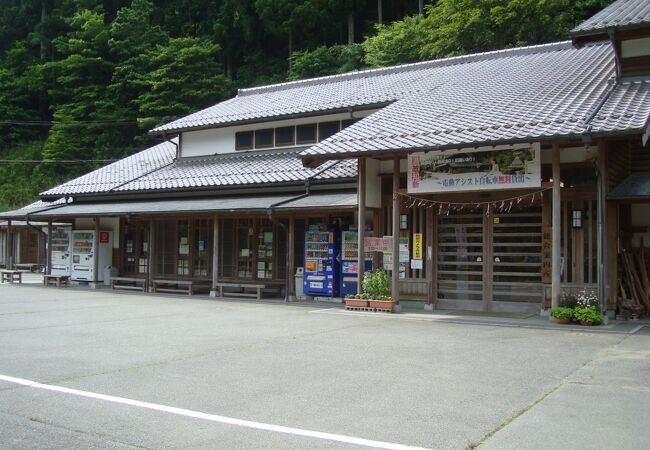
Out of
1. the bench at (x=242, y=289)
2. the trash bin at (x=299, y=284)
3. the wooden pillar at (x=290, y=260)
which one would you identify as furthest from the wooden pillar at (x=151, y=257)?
the wooden pillar at (x=290, y=260)

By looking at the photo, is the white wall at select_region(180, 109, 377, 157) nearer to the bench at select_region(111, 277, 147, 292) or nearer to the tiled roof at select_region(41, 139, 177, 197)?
the tiled roof at select_region(41, 139, 177, 197)

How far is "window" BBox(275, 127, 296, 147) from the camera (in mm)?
20359

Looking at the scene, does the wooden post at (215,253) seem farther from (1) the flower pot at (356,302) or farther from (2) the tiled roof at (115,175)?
(2) the tiled roof at (115,175)

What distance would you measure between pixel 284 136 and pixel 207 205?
4.15 m

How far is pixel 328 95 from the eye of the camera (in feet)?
69.4

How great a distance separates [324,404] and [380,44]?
32813 mm

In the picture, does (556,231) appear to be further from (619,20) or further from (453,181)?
(619,20)

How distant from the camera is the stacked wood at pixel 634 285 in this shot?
1249 centimetres

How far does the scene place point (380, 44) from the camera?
36.0m

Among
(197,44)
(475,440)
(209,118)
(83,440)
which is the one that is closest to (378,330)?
(475,440)

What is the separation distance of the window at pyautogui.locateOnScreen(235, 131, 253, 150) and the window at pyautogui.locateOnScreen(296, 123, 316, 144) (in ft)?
Result: 6.71

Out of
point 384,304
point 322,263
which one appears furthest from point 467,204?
point 322,263

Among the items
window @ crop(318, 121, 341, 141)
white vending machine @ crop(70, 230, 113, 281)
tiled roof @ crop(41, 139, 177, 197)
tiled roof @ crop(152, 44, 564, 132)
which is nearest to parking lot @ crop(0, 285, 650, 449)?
window @ crop(318, 121, 341, 141)

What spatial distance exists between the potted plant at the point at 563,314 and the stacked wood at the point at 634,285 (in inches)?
69.9
